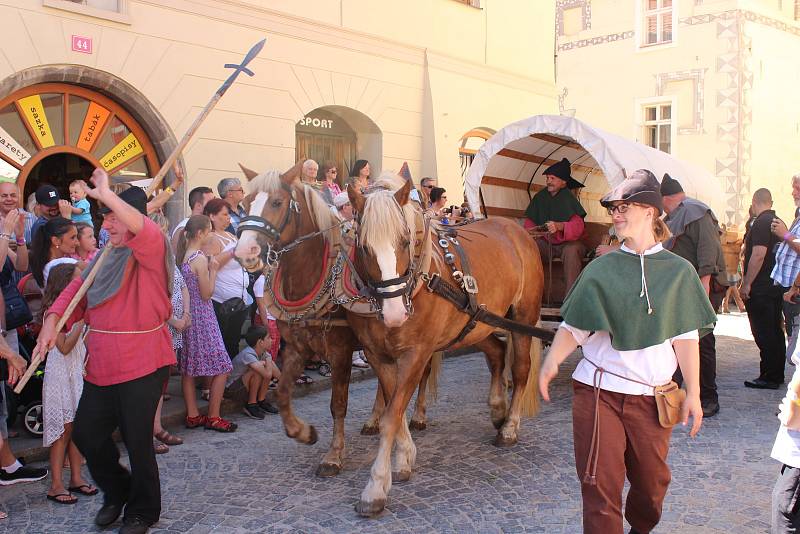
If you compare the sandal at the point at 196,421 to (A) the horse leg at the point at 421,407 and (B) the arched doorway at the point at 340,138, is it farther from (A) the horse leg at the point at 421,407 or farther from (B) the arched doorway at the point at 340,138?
(B) the arched doorway at the point at 340,138

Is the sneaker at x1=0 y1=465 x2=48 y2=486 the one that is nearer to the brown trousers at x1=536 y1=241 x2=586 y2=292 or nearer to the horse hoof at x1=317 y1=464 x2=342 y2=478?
the horse hoof at x1=317 y1=464 x2=342 y2=478

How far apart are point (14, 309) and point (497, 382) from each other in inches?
131

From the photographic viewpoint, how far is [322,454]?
494 centimetres

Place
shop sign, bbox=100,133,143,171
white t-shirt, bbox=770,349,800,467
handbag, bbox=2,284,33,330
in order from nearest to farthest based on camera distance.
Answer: white t-shirt, bbox=770,349,800,467, handbag, bbox=2,284,33,330, shop sign, bbox=100,133,143,171

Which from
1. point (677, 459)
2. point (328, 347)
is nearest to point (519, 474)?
point (677, 459)

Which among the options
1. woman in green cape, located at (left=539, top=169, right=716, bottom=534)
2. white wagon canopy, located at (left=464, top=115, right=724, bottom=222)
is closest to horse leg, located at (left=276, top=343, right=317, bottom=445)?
woman in green cape, located at (left=539, top=169, right=716, bottom=534)

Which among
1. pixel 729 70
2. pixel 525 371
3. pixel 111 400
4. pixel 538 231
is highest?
pixel 729 70

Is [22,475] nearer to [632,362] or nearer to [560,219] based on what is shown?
[632,362]

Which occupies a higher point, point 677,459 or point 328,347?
point 328,347

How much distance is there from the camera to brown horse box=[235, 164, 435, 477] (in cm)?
407

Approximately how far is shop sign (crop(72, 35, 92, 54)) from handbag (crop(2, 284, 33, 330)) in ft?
13.4

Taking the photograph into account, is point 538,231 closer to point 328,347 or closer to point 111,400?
point 328,347

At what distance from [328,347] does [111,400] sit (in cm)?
138

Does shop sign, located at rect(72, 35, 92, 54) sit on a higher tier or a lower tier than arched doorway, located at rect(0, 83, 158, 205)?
higher
